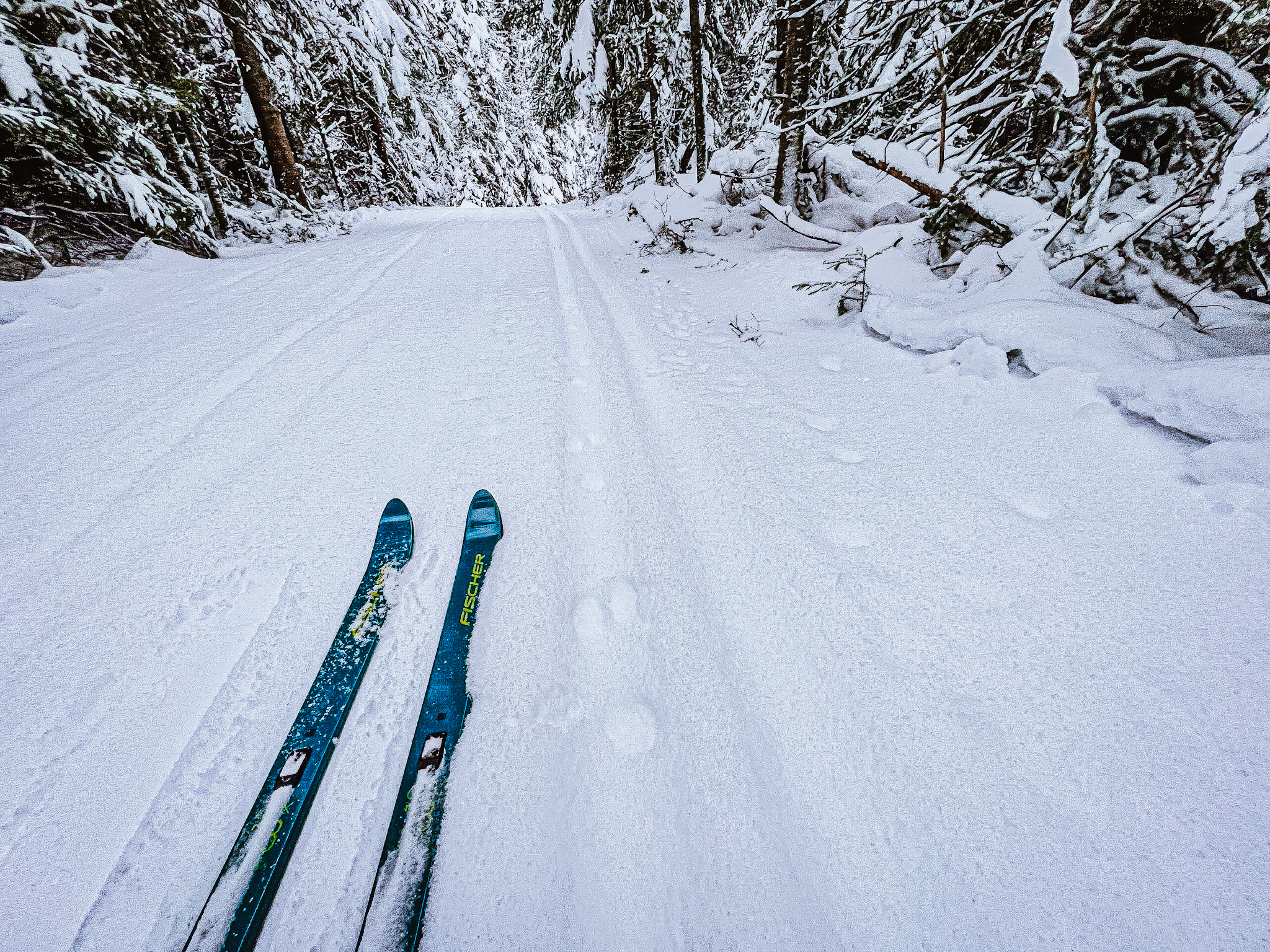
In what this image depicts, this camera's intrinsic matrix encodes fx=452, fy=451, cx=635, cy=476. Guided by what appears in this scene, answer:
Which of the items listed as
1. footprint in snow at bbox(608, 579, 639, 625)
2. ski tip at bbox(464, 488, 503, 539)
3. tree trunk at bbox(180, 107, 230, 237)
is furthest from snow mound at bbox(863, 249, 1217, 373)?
tree trunk at bbox(180, 107, 230, 237)

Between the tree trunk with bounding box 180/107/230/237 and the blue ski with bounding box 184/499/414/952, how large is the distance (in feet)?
26.6

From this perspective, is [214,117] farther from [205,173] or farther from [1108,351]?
[1108,351]

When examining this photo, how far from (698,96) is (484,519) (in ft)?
24.7

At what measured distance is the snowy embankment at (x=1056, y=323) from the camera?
1370 mm

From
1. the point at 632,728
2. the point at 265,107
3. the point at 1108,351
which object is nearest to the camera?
the point at 632,728

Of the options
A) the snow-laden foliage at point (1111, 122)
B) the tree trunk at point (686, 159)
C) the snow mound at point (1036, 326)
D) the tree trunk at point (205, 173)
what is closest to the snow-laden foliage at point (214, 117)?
the tree trunk at point (205, 173)

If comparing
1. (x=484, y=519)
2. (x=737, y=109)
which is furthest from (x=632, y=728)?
(x=737, y=109)

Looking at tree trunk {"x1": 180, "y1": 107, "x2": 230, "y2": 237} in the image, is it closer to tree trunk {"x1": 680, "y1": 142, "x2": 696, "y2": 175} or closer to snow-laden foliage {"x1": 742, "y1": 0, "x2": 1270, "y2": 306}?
tree trunk {"x1": 680, "y1": 142, "x2": 696, "y2": 175}

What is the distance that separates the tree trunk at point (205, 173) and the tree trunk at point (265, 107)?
1139 mm

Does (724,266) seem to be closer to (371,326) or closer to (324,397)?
(371,326)

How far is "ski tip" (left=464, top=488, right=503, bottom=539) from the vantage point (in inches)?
58.9

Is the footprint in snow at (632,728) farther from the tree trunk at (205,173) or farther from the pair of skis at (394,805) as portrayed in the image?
the tree trunk at (205,173)

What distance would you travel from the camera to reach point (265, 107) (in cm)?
739

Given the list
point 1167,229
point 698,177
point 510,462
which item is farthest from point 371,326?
point 698,177
